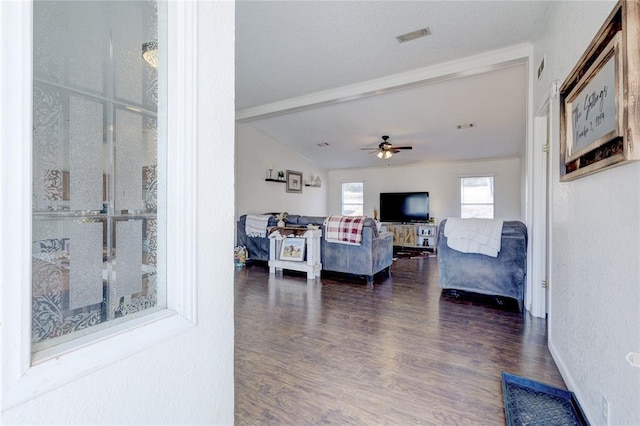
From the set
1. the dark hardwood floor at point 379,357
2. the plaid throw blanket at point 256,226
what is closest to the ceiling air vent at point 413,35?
the dark hardwood floor at point 379,357

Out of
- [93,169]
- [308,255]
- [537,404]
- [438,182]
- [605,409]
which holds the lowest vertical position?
[537,404]

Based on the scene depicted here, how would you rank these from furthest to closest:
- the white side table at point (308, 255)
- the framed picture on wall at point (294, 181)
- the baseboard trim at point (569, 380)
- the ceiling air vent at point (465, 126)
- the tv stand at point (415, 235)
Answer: the framed picture on wall at point (294, 181) < the tv stand at point (415, 235) < the ceiling air vent at point (465, 126) < the white side table at point (308, 255) < the baseboard trim at point (569, 380)

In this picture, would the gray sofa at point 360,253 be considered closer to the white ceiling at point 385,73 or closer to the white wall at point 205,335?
the white ceiling at point 385,73

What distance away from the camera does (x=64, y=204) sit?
0.63 m

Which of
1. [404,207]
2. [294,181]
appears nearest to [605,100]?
[294,181]

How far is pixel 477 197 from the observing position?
7.79 meters

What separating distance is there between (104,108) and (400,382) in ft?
6.32

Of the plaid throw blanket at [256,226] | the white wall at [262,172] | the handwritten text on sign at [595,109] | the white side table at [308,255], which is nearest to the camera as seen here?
the handwritten text on sign at [595,109]

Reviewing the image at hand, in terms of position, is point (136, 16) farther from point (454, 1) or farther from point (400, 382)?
point (454, 1)

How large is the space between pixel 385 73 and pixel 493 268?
265cm

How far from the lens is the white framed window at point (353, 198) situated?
30.6 ft

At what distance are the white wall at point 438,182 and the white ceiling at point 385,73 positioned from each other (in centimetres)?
61

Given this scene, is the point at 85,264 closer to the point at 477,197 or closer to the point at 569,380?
the point at 569,380

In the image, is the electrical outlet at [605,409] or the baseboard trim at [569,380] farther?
the baseboard trim at [569,380]
